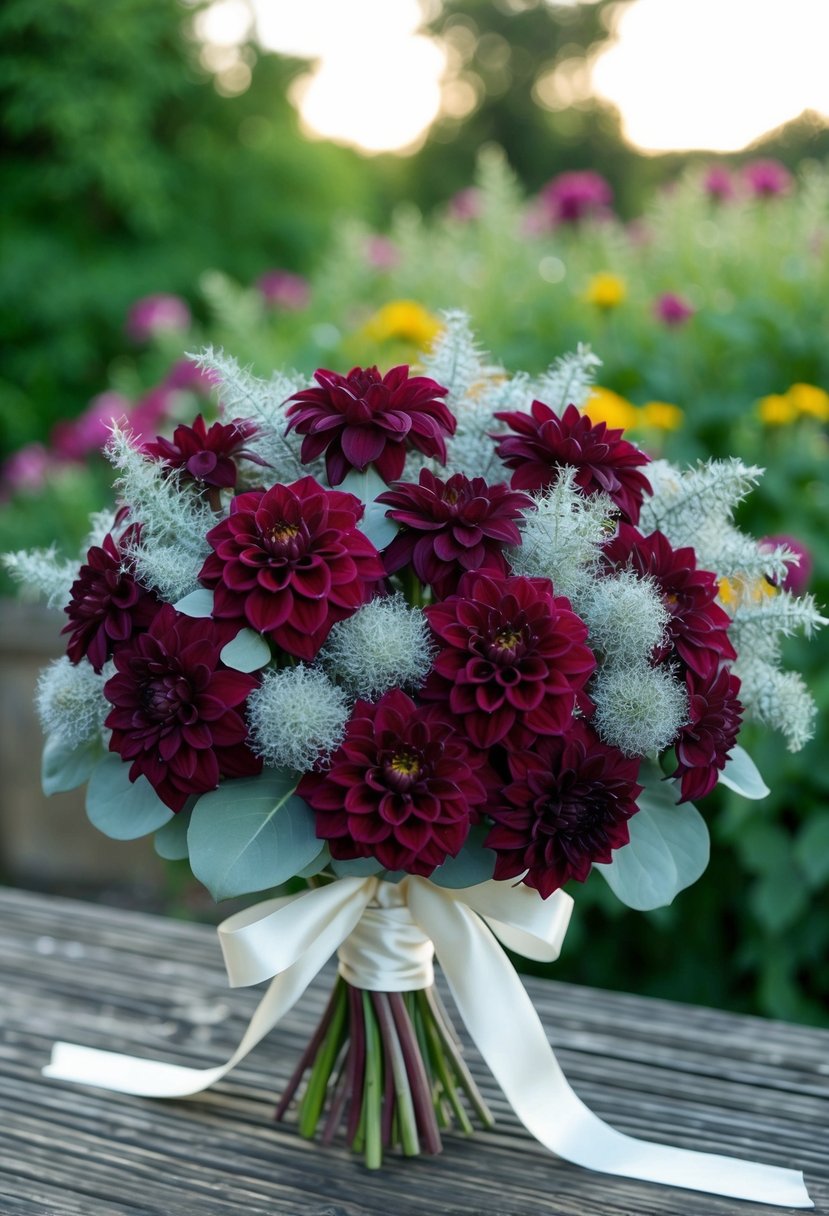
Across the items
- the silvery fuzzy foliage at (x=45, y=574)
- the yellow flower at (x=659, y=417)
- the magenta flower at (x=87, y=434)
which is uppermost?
the magenta flower at (x=87, y=434)

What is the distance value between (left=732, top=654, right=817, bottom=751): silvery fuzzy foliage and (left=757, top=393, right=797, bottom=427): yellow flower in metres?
1.08

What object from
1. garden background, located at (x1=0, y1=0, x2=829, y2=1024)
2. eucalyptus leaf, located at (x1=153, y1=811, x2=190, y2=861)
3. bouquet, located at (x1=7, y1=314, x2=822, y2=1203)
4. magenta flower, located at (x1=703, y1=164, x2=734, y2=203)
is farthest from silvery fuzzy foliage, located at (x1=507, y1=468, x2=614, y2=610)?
magenta flower, located at (x1=703, y1=164, x2=734, y2=203)

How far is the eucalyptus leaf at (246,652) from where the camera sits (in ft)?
2.48

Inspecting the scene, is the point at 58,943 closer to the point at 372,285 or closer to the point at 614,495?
the point at 614,495

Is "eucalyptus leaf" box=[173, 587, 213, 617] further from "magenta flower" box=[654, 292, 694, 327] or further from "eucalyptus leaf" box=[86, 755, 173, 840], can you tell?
"magenta flower" box=[654, 292, 694, 327]

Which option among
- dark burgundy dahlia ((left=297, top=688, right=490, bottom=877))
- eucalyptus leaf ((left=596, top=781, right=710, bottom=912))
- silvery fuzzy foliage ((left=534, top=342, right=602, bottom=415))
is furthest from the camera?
silvery fuzzy foliage ((left=534, top=342, right=602, bottom=415))

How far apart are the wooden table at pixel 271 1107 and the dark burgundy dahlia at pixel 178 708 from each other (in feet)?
1.20

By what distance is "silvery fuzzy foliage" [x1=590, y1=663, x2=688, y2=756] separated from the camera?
0.78 metres

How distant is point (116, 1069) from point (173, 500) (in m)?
0.58

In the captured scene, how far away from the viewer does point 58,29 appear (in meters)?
4.79

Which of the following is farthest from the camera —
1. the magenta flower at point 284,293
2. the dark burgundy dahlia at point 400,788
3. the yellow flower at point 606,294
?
the magenta flower at point 284,293

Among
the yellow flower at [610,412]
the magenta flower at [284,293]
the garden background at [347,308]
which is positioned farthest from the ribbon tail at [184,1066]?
the magenta flower at [284,293]

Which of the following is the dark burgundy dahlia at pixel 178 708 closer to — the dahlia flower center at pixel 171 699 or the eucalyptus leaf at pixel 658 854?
the dahlia flower center at pixel 171 699

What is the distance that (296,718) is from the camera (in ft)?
2.44
